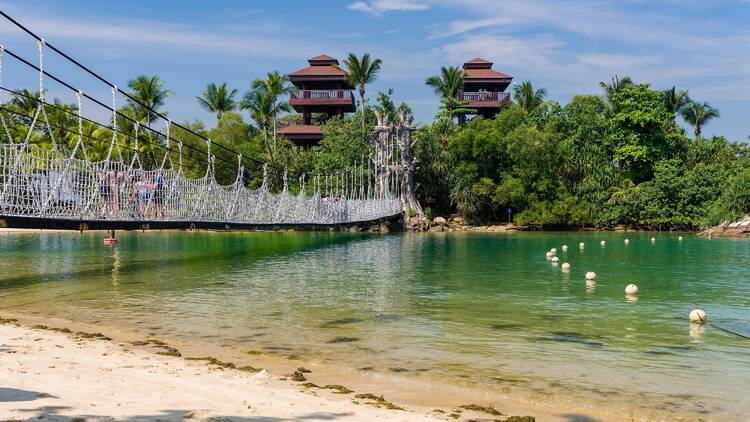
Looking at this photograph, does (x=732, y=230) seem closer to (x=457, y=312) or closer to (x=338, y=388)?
(x=457, y=312)

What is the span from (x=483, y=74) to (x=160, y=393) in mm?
43086

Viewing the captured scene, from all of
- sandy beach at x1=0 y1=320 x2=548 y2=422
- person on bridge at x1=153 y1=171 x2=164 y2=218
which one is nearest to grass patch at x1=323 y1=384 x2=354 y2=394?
sandy beach at x1=0 y1=320 x2=548 y2=422

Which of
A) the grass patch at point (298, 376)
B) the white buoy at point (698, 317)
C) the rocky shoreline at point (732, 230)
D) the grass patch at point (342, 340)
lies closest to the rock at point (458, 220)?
the rocky shoreline at point (732, 230)

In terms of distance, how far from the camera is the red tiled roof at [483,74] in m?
44.2

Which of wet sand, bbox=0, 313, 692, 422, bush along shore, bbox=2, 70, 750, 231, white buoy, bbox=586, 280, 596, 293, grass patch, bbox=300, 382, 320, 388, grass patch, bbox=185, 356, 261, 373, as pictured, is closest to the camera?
wet sand, bbox=0, 313, 692, 422

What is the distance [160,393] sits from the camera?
14.2ft

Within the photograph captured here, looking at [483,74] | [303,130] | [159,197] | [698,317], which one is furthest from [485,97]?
[698,317]

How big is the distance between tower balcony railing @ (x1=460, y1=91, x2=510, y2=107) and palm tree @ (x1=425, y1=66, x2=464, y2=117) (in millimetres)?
1038

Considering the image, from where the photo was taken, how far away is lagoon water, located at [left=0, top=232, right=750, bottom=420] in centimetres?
573

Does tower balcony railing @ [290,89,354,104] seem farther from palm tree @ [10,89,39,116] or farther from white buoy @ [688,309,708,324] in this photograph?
white buoy @ [688,309,708,324]

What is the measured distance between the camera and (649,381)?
549 cm

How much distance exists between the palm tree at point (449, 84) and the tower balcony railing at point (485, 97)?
1038 millimetres

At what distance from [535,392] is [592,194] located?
109 ft

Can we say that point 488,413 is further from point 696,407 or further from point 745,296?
point 745,296
